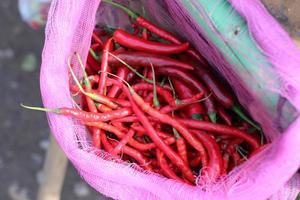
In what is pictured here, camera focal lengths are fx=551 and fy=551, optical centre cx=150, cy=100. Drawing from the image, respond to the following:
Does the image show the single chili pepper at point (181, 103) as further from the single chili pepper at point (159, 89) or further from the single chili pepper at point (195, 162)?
the single chili pepper at point (195, 162)

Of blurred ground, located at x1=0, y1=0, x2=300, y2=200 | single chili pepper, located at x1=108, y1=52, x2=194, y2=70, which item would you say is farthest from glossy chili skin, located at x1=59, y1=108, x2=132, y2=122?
blurred ground, located at x1=0, y1=0, x2=300, y2=200

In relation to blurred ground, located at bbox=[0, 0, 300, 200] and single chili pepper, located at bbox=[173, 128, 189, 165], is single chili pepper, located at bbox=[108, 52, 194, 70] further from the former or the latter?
blurred ground, located at bbox=[0, 0, 300, 200]

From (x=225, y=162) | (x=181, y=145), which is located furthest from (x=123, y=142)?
(x=225, y=162)

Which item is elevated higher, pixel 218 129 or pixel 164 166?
pixel 218 129

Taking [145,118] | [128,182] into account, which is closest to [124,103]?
[145,118]

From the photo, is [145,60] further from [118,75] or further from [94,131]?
[94,131]

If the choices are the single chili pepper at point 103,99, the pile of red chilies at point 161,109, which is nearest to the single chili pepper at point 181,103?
the pile of red chilies at point 161,109

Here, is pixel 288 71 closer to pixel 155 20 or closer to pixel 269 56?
pixel 269 56
